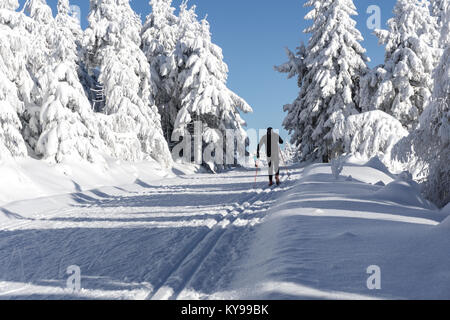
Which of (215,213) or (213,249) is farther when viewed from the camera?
(215,213)

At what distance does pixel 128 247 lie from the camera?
561cm

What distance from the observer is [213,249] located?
5.27 metres

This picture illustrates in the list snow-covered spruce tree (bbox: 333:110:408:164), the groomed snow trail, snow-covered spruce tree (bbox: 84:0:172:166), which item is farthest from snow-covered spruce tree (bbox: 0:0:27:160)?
snow-covered spruce tree (bbox: 333:110:408:164)

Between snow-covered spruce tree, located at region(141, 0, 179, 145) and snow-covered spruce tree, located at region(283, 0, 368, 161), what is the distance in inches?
447

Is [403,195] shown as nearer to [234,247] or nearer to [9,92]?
[234,247]

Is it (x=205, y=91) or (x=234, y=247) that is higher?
(x=205, y=91)

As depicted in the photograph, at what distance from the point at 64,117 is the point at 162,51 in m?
16.0

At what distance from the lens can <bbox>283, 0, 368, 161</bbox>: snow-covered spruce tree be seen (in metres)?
24.4

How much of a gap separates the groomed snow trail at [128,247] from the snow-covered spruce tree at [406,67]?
53.3ft

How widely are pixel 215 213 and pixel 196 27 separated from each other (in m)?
24.6

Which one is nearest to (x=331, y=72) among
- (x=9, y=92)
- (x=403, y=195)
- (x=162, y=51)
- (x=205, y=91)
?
(x=205, y=91)

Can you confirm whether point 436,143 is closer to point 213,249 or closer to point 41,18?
point 213,249

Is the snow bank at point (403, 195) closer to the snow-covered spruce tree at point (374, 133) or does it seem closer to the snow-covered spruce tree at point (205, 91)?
the snow-covered spruce tree at point (374, 133)
